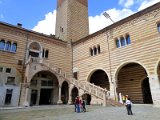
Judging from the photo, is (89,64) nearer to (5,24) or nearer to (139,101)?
(139,101)

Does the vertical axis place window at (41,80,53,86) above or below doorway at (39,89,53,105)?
above

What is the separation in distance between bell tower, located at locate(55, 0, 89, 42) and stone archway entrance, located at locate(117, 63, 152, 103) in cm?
1034

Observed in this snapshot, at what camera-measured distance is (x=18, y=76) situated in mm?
17062

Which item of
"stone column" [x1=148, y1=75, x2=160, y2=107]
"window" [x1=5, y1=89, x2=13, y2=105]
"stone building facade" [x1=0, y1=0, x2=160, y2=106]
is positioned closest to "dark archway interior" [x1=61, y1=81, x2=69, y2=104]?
"stone building facade" [x1=0, y1=0, x2=160, y2=106]

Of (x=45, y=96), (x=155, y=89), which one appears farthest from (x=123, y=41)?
(x=45, y=96)

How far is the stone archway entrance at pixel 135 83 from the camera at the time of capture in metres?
17.4

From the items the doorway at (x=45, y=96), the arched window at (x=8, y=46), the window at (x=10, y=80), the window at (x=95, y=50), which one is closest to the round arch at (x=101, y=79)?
the window at (x=95, y=50)

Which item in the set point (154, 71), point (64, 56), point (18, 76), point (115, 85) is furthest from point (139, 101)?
point (18, 76)

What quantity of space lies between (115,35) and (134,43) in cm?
275

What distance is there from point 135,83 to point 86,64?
654cm

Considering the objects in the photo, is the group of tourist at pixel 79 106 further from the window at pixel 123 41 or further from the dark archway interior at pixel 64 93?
the dark archway interior at pixel 64 93

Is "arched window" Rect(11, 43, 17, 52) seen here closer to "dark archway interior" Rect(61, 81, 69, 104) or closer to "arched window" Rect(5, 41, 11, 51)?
"arched window" Rect(5, 41, 11, 51)

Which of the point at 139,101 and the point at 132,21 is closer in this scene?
the point at 132,21

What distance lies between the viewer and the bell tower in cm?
2502
